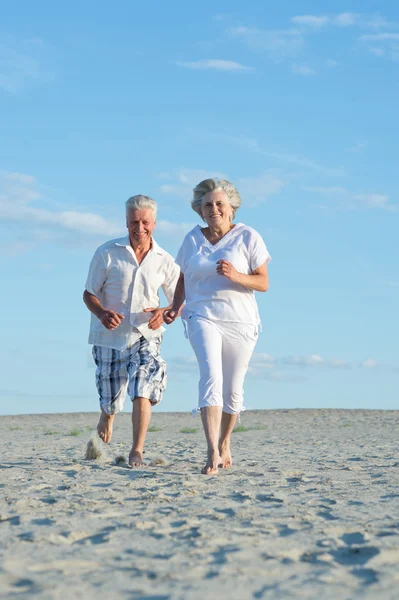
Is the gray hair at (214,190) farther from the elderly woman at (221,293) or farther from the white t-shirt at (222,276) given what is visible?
the white t-shirt at (222,276)

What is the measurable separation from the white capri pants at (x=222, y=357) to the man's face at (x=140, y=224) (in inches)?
41.3

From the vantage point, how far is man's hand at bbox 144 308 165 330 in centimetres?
737

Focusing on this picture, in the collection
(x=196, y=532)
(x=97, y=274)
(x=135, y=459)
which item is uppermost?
(x=97, y=274)

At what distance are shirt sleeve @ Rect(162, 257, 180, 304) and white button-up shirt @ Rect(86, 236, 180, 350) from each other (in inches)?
4.3

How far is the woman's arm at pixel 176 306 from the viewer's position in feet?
24.0

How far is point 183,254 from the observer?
6984mm

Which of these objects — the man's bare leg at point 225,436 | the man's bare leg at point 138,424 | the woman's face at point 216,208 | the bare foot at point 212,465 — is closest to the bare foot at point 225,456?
the man's bare leg at point 225,436

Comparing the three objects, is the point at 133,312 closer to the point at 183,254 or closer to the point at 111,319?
the point at 111,319

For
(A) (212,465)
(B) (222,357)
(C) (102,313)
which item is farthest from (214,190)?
(A) (212,465)

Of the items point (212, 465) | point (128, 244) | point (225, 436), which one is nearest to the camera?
point (212, 465)

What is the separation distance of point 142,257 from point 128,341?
795 millimetres

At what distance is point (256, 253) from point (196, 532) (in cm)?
310

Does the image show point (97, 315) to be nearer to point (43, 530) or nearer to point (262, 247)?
point (262, 247)

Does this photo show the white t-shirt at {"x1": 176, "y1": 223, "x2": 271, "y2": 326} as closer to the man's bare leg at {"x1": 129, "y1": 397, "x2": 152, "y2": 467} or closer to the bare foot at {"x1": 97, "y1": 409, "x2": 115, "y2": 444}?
the man's bare leg at {"x1": 129, "y1": 397, "x2": 152, "y2": 467}
